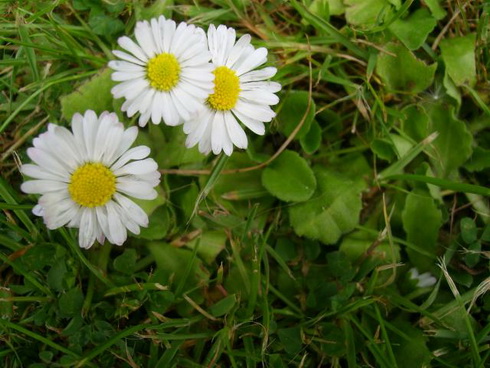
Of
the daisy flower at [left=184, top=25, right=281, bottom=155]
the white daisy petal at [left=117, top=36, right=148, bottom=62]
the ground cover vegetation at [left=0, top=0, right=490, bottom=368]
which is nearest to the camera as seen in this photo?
the white daisy petal at [left=117, top=36, right=148, bottom=62]

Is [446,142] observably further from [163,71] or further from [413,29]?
[163,71]

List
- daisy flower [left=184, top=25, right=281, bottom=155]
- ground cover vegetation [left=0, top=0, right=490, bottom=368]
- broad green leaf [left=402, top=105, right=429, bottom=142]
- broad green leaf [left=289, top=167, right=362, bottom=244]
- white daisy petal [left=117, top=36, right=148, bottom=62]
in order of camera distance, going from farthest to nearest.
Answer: broad green leaf [left=402, top=105, right=429, bottom=142] < broad green leaf [left=289, top=167, right=362, bottom=244] < ground cover vegetation [left=0, top=0, right=490, bottom=368] < daisy flower [left=184, top=25, right=281, bottom=155] < white daisy petal [left=117, top=36, right=148, bottom=62]

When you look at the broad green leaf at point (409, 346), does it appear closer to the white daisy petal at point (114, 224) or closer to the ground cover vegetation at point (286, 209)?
the ground cover vegetation at point (286, 209)

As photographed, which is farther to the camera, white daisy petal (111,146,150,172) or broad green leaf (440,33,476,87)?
broad green leaf (440,33,476,87)

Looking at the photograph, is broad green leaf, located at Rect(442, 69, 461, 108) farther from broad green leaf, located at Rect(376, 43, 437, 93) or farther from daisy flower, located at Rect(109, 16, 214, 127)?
daisy flower, located at Rect(109, 16, 214, 127)

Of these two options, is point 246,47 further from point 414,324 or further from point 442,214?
point 414,324

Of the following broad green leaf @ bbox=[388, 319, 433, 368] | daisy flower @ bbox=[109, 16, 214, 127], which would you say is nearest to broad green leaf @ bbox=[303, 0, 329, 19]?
daisy flower @ bbox=[109, 16, 214, 127]

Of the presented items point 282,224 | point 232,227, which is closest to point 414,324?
point 282,224

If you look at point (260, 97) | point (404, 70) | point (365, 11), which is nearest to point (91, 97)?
point (260, 97)

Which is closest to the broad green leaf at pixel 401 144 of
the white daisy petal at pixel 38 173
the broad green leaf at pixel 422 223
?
the broad green leaf at pixel 422 223
